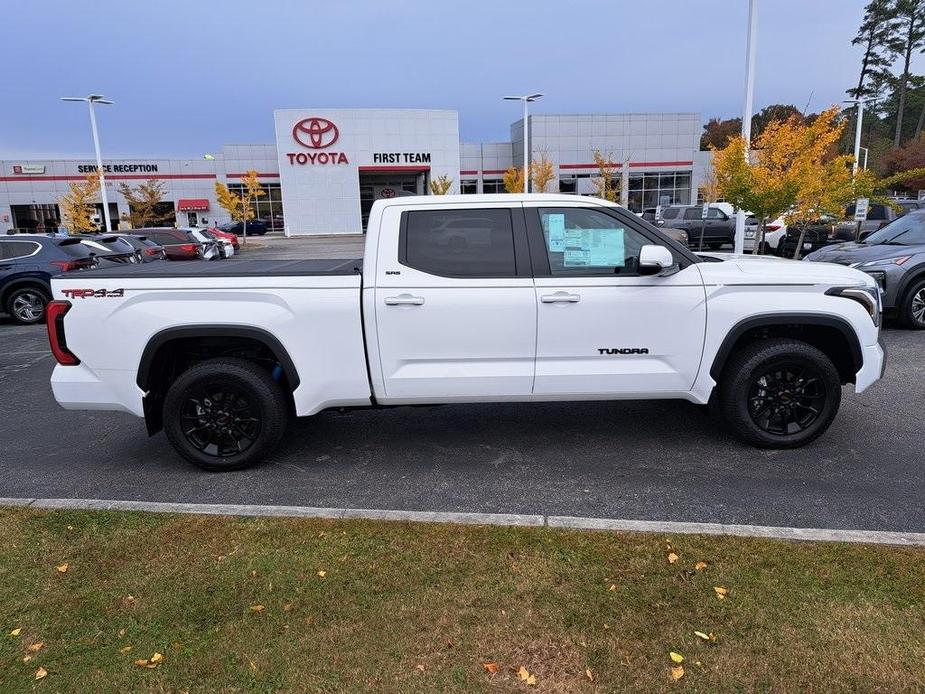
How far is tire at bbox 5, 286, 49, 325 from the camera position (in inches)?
494

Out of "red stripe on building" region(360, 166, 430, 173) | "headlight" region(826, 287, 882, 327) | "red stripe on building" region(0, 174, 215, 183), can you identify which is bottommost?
"headlight" region(826, 287, 882, 327)

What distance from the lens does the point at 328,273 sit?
4559 mm

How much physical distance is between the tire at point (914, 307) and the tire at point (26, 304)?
47.7ft

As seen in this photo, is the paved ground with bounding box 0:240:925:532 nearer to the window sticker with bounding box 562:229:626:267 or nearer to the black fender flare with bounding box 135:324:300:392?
the black fender flare with bounding box 135:324:300:392

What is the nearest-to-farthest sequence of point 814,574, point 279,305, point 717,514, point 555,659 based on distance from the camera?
point 555,659
point 814,574
point 717,514
point 279,305

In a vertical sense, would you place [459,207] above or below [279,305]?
above

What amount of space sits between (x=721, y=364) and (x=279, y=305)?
309cm

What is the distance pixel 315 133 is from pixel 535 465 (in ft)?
154

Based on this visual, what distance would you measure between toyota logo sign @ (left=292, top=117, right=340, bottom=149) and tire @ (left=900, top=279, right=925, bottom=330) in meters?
43.8

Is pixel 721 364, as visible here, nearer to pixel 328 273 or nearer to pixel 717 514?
pixel 717 514

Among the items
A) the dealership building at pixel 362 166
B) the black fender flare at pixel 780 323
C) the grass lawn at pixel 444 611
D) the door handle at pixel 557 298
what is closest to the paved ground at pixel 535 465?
the grass lawn at pixel 444 611

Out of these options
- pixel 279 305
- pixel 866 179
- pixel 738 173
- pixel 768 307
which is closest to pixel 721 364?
pixel 768 307

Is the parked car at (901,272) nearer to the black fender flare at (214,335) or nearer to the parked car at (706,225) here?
the black fender flare at (214,335)

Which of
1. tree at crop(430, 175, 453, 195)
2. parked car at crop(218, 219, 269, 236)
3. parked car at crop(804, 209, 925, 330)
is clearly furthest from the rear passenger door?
parked car at crop(218, 219, 269, 236)
